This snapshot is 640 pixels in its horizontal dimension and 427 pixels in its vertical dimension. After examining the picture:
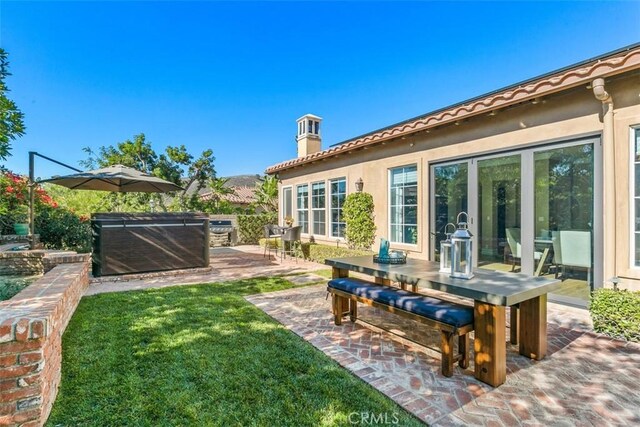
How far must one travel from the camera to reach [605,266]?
465cm

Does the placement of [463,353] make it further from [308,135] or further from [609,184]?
[308,135]

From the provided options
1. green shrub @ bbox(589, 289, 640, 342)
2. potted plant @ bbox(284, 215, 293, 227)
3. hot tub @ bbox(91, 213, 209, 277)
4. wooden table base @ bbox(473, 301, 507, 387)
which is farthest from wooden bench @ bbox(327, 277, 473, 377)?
potted plant @ bbox(284, 215, 293, 227)

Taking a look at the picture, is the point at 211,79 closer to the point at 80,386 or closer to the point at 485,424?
the point at 80,386

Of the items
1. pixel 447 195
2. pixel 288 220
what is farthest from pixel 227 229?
pixel 447 195

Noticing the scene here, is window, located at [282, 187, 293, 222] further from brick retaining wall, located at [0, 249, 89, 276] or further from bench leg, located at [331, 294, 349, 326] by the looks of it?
bench leg, located at [331, 294, 349, 326]

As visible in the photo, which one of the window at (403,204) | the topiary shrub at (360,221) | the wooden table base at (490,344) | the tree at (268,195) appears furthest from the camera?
the tree at (268,195)

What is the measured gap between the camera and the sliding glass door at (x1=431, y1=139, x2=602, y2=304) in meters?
4.99

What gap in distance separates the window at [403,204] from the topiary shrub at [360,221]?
68 cm

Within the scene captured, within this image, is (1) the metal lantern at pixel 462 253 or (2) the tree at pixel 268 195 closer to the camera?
(1) the metal lantern at pixel 462 253

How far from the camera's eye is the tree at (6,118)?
16.3ft

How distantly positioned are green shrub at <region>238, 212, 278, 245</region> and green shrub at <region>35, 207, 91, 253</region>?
712 cm

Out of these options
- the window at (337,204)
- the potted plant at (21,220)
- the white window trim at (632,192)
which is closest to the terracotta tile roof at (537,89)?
the white window trim at (632,192)

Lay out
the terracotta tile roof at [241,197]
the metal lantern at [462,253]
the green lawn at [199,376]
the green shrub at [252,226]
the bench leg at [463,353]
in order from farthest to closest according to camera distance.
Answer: the terracotta tile roof at [241,197] → the green shrub at [252,226] → the metal lantern at [462,253] → the bench leg at [463,353] → the green lawn at [199,376]

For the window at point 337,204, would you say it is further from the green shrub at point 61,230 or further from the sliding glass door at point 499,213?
the green shrub at point 61,230
